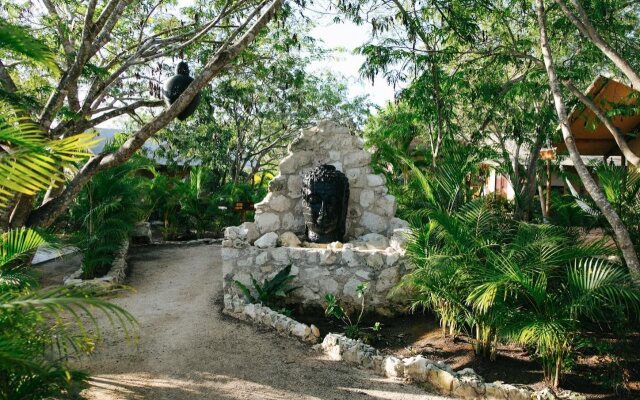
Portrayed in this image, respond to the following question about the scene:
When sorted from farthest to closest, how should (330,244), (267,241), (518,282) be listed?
1. (330,244)
2. (267,241)
3. (518,282)

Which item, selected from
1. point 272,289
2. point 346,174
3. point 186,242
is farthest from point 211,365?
point 186,242

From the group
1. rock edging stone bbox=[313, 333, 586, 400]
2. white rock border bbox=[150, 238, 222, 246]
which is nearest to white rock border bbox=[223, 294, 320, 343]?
rock edging stone bbox=[313, 333, 586, 400]

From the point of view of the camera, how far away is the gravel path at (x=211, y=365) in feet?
13.5

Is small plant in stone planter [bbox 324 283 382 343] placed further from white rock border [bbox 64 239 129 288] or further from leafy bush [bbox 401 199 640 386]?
white rock border [bbox 64 239 129 288]

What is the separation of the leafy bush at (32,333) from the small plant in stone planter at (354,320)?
311 centimetres

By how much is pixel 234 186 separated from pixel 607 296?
10.4 m

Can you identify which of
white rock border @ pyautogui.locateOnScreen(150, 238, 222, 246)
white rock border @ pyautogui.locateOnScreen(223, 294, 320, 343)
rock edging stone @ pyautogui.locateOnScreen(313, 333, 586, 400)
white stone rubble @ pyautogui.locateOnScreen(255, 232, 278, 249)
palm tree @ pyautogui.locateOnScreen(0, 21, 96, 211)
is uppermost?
palm tree @ pyautogui.locateOnScreen(0, 21, 96, 211)

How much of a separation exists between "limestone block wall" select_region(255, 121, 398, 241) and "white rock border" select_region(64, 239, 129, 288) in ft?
9.11

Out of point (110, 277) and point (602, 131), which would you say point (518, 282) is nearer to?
point (110, 277)

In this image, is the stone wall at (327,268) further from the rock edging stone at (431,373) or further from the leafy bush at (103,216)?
the leafy bush at (103,216)

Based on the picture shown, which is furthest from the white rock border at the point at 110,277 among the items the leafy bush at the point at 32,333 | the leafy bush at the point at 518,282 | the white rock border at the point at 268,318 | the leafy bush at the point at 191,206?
the leafy bush at the point at 518,282

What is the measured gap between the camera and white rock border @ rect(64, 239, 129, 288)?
697 cm

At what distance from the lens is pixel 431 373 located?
4449mm

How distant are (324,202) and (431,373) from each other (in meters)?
3.05
